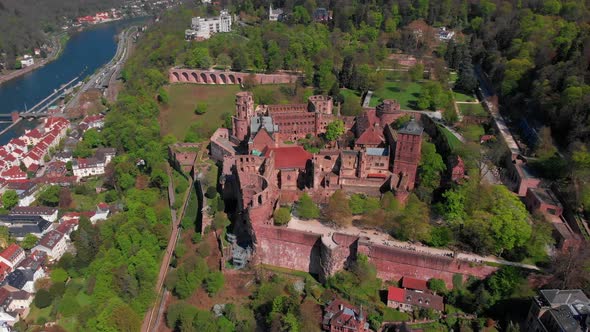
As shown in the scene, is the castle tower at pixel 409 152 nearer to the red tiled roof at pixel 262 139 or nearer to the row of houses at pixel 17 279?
the red tiled roof at pixel 262 139

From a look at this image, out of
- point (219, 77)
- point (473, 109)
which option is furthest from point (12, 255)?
point (473, 109)

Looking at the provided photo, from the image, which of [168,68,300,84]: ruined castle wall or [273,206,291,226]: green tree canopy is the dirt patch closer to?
[273,206,291,226]: green tree canopy

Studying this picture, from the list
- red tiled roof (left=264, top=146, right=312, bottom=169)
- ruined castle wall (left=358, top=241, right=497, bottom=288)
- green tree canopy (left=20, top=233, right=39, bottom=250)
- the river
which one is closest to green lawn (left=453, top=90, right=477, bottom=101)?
red tiled roof (left=264, top=146, right=312, bottom=169)

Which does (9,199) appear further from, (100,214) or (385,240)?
(385,240)

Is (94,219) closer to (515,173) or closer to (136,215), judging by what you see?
(136,215)

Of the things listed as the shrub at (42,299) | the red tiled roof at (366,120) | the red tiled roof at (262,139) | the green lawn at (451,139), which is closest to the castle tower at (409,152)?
the green lawn at (451,139)

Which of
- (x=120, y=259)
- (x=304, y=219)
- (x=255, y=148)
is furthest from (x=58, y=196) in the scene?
(x=304, y=219)
